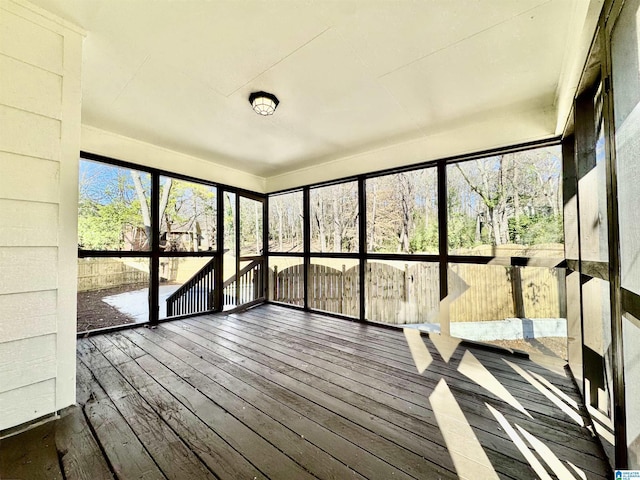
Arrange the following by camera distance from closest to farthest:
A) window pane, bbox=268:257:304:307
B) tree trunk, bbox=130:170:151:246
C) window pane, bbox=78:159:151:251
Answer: window pane, bbox=78:159:151:251, tree trunk, bbox=130:170:151:246, window pane, bbox=268:257:304:307

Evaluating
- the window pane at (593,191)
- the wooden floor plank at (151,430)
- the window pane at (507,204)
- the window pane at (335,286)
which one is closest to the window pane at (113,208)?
the wooden floor plank at (151,430)

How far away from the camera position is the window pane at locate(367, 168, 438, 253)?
3420 mm

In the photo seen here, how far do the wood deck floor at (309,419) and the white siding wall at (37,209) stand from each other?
Result: 34 cm

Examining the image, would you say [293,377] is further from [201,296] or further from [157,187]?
[157,187]

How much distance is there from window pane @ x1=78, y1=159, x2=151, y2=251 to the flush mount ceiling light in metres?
2.31

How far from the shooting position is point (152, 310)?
373 cm

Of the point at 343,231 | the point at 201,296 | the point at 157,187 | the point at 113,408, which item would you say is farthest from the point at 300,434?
the point at 157,187

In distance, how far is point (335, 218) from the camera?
14.4ft

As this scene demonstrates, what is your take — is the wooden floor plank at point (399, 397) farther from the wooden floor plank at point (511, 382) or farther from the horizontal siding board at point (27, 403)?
the horizontal siding board at point (27, 403)

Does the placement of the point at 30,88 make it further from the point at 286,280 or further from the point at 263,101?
the point at 286,280

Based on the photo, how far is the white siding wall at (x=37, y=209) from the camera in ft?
4.90

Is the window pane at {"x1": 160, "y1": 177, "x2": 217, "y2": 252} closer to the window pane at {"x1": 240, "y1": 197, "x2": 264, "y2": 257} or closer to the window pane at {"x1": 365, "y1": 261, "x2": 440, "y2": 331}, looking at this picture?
the window pane at {"x1": 240, "y1": 197, "x2": 264, "y2": 257}

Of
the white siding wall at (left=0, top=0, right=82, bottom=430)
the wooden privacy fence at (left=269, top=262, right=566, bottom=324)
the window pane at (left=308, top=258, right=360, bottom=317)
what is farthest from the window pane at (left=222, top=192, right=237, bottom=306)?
the white siding wall at (left=0, top=0, right=82, bottom=430)

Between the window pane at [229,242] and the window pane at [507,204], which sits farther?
the window pane at [229,242]
